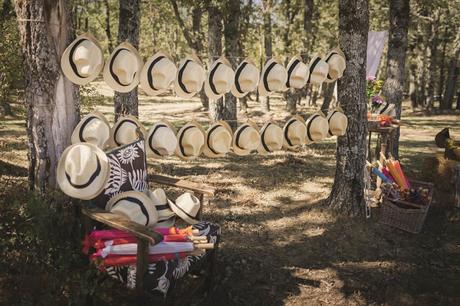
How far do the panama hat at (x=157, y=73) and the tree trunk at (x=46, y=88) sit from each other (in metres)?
0.65

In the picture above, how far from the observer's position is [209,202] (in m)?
6.44

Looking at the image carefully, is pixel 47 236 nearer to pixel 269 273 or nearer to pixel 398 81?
pixel 269 273

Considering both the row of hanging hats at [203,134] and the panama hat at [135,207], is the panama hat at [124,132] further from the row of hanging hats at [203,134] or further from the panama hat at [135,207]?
the panama hat at [135,207]

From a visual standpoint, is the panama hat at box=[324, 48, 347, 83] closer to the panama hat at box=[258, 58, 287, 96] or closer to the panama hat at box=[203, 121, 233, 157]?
the panama hat at box=[258, 58, 287, 96]

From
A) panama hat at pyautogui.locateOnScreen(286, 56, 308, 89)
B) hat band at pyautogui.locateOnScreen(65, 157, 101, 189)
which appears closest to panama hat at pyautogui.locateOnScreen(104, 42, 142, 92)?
hat band at pyautogui.locateOnScreen(65, 157, 101, 189)

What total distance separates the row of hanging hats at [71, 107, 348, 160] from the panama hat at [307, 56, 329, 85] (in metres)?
0.40

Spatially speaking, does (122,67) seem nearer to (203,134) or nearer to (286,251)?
(203,134)

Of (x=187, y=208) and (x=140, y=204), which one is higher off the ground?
(x=140, y=204)

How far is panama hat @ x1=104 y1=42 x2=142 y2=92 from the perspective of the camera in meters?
3.78

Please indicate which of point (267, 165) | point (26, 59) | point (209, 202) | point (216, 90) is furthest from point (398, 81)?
point (26, 59)

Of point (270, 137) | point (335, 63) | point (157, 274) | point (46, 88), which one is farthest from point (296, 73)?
point (157, 274)

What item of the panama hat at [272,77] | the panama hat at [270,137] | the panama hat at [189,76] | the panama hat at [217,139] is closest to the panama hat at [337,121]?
the panama hat at [270,137]

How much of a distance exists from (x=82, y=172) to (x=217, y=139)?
66.8 inches

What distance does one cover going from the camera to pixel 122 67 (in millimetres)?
3785
